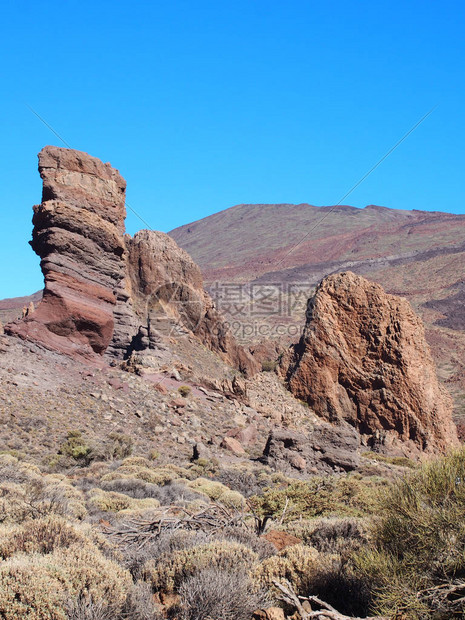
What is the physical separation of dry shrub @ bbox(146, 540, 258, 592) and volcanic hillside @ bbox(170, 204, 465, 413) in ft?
118

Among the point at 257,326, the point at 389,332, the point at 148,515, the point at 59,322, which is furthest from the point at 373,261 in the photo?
the point at 148,515

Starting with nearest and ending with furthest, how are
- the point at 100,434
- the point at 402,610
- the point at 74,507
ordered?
the point at 402,610 < the point at 74,507 < the point at 100,434

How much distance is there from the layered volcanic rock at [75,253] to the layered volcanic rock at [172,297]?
293 cm

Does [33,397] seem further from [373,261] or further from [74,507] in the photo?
[373,261]

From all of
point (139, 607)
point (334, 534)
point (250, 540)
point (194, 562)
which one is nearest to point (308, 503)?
point (334, 534)

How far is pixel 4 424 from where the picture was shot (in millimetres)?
14477

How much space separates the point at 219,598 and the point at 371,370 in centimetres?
1995

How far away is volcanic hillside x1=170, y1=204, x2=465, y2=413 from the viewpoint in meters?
74.6

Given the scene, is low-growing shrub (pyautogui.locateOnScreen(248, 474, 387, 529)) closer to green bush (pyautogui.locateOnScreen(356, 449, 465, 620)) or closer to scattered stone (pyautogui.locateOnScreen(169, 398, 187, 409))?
green bush (pyautogui.locateOnScreen(356, 449, 465, 620))

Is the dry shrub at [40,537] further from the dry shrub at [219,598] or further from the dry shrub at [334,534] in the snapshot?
the dry shrub at [334,534]

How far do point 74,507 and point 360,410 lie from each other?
57.1 ft

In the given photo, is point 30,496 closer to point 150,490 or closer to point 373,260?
point 150,490

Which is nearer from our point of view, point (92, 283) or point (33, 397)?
point (33, 397)

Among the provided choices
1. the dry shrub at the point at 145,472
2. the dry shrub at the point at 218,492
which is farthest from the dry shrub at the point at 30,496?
the dry shrub at the point at 218,492
